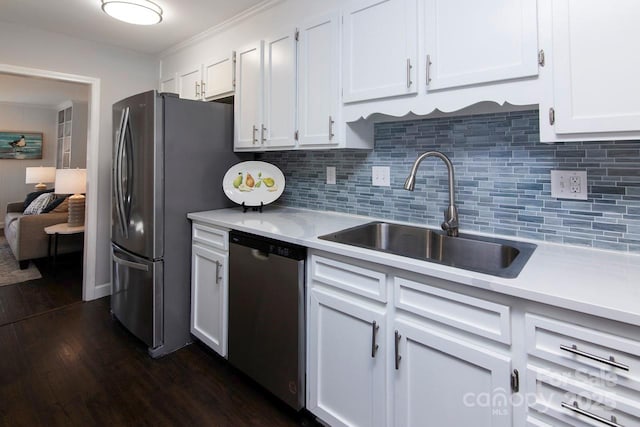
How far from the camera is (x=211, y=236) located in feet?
6.77

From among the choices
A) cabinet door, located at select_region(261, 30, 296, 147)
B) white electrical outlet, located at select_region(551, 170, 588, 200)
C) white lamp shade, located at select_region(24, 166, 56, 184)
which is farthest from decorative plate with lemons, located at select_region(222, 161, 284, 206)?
white lamp shade, located at select_region(24, 166, 56, 184)

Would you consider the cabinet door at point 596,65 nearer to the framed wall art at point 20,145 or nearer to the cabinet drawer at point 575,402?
the cabinet drawer at point 575,402

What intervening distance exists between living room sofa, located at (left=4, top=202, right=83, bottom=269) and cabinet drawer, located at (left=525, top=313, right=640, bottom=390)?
15.5 feet

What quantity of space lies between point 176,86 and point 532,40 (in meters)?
2.76

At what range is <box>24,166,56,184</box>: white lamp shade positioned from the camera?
548 cm

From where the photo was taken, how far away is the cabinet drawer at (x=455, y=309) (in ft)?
3.29

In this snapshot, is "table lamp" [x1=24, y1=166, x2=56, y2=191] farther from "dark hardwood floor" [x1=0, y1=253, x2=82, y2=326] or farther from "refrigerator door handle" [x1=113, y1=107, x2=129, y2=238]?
"refrigerator door handle" [x1=113, y1=107, x2=129, y2=238]

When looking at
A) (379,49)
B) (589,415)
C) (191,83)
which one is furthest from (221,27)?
(589,415)

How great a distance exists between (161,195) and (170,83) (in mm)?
1524

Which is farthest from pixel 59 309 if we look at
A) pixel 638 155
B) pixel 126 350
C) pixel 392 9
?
pixel 638 155

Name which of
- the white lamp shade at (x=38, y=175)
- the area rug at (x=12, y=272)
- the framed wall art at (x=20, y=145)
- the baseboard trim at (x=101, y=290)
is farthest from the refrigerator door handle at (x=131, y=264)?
the framed wall art at (x=20, y=145)

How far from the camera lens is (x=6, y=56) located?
8.43ft

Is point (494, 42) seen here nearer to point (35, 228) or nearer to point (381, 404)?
point (381, 404)

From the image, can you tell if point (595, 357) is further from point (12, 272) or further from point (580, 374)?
point (12, 272)
